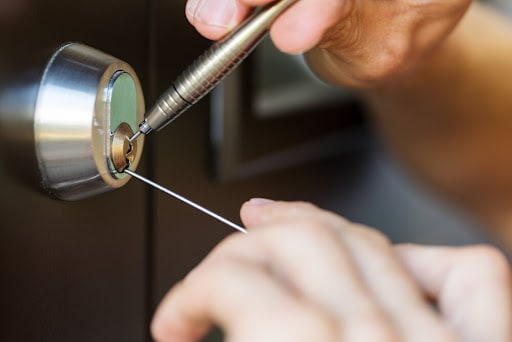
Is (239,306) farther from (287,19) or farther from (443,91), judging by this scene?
(443,91)

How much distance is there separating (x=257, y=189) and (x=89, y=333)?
15 centimetres

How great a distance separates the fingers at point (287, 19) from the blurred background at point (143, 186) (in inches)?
1.1

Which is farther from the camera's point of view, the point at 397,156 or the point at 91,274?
the point at 397,156

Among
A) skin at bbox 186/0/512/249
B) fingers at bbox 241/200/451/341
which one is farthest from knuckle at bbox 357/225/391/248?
skin at bbox 186/0/512/249

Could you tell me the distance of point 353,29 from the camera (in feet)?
0.85

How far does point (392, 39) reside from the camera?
0.28 meters

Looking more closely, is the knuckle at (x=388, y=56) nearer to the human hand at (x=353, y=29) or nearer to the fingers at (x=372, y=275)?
the human hand at (x=353, y=29)

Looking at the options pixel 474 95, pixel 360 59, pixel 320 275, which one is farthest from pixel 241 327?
pixel 474 95

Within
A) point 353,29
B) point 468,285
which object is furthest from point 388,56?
point 468,285

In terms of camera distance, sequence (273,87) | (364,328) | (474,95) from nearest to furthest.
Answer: (364,328) < (273,87) < (474,95)

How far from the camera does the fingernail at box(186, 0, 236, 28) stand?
212mm

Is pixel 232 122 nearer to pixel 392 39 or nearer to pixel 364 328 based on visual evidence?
pixel 392 39

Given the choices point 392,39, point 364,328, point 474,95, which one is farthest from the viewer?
point 474,95

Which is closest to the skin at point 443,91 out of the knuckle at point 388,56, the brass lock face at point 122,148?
the knuckle at point 388,56
